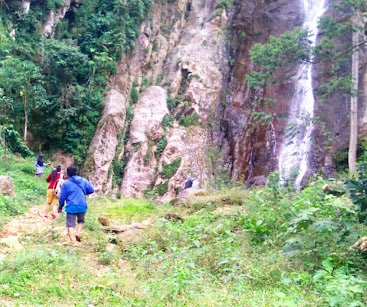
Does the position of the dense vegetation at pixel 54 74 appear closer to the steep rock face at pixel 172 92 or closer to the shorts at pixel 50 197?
the steep rock face at pixel 172 92

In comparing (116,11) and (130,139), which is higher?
(116,11)

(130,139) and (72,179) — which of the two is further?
(130,139)

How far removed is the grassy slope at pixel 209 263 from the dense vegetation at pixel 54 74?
10507 millimetres

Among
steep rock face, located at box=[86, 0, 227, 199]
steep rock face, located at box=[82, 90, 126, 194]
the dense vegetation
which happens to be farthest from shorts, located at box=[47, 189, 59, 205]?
steep rock face, located at box=[86, 0, 227, 199]

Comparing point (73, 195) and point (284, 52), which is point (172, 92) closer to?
point (284, 52)

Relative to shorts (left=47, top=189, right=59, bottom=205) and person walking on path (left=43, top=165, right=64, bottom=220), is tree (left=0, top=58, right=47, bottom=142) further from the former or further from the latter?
shorts (left=47, top=189, right=59, bottom=205)

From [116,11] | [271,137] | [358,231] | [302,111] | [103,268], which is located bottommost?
[103,268]

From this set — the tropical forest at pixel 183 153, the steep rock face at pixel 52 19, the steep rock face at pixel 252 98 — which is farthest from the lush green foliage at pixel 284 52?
the steep rock face at pixel 52 19

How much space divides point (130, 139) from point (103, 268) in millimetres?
14316

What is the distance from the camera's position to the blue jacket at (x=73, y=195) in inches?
282

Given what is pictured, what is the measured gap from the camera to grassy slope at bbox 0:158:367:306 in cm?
462

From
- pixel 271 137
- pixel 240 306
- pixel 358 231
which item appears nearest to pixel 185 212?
pixel 358 231

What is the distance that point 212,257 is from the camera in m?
6.04

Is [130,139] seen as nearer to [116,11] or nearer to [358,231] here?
[116,11]
